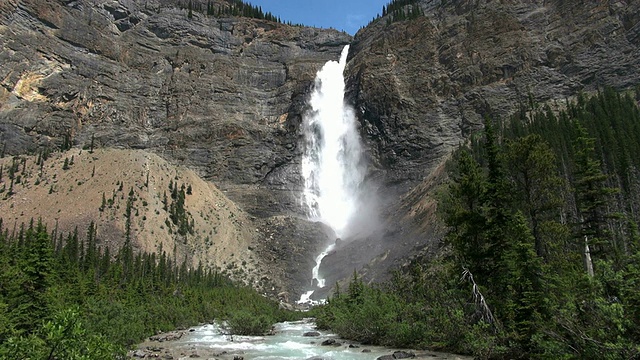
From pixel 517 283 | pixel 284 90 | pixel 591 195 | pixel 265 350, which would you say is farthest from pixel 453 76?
pixel 517 283

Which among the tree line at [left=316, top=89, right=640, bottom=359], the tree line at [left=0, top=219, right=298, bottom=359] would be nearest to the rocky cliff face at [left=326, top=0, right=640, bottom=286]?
the tree line at [left=0, top=219, right=298, bottom=359]

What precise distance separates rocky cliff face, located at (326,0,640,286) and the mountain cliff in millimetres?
314

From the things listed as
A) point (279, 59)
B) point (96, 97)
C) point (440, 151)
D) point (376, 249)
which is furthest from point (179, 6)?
point (376, 249)

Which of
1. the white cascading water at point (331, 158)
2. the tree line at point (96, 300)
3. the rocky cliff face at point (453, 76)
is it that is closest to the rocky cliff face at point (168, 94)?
the white cascading water at point (331, 158)

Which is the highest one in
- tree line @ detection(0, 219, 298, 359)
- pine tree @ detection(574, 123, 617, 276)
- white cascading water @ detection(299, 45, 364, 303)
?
white cascading water @ detection(299, 45, 364, 303)

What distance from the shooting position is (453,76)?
10600 cm

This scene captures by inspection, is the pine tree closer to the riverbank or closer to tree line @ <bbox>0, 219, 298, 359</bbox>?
the riverbank

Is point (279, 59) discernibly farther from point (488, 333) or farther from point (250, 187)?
point (488, 333)

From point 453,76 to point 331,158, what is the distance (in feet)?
121

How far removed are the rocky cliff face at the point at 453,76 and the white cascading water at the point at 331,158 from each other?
5.29m

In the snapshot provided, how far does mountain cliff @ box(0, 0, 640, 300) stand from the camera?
8838 cm

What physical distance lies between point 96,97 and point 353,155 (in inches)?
2629

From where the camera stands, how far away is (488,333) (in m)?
18.3

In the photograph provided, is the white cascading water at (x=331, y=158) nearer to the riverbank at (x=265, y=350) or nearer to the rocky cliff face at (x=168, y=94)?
the rocky cliff face at (x=168, y=94)
